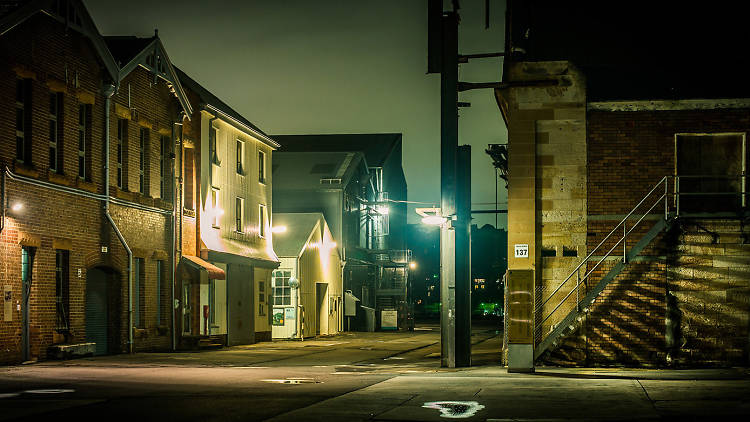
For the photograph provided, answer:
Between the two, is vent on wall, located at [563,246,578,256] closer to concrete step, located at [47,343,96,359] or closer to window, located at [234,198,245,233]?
concrete step, located at [47,343,96,359]

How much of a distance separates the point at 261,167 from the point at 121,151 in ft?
44.5

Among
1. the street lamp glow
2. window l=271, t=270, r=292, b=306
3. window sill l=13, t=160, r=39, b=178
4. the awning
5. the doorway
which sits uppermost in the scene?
window sill l=13, t=160, r=39, b=178

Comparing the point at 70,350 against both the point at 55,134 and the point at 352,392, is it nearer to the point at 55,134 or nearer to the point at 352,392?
the point at 55,134

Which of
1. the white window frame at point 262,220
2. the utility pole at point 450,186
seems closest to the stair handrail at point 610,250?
the utility pole at point 450,186

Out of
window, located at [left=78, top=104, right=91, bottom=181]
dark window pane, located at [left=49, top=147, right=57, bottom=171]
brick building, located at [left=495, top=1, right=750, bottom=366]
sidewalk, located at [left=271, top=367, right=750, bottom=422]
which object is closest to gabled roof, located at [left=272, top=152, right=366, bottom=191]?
window, located at [left=78, top=104, right=91, bottom=181]

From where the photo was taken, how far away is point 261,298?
39094mm

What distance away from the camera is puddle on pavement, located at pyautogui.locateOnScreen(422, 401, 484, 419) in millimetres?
12051

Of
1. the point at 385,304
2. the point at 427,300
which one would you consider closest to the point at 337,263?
the point at 385,304

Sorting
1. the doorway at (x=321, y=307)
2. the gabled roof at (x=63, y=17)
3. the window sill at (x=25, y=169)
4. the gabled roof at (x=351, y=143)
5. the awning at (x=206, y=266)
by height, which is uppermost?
the gabled roof at (x=351, y=143)

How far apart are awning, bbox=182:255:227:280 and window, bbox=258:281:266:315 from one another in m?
6.55

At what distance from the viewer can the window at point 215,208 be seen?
3394cm

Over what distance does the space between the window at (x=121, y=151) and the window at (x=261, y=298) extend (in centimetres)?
1209

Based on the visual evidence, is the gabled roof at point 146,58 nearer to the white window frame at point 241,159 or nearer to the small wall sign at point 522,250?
the white window frame at point 241,159

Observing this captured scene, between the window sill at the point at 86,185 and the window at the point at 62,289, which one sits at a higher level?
the window sill at the point at 86,185
